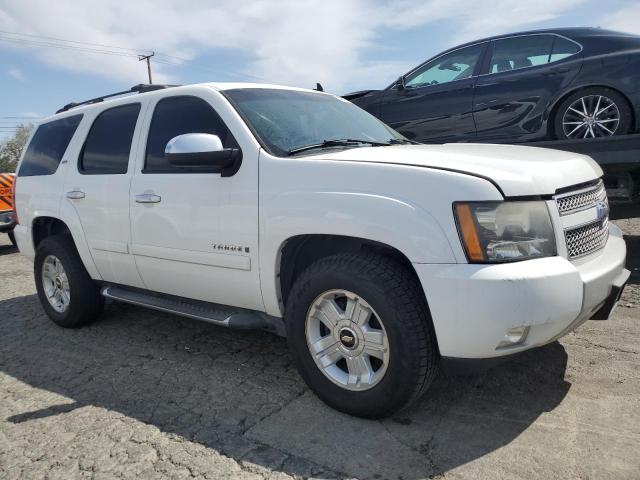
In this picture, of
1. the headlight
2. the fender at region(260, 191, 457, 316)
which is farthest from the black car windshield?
the headlight

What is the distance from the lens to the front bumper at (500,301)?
2.35m

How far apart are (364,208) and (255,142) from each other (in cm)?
92

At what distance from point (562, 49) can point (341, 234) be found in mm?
3842

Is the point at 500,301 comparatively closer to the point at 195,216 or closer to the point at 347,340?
the point at 347,340

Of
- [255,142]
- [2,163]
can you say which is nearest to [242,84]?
[255,142]

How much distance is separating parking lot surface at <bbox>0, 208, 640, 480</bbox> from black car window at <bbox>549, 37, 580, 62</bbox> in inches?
103

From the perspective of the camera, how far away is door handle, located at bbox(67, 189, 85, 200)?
4.30 meters

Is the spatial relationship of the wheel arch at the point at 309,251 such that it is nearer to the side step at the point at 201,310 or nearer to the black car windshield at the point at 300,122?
the side step at the point at 201,310

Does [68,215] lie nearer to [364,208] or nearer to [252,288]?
[252,288]

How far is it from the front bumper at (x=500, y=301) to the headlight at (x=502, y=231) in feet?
0.17

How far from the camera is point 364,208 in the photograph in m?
2.64

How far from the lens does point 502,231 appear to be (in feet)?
8.02

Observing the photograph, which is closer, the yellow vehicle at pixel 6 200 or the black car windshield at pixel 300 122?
the black car windshield at pixel 300 122

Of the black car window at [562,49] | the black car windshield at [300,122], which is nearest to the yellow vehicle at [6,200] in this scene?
the black car windshield at [300,122]
